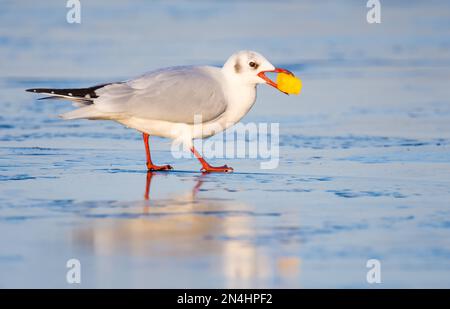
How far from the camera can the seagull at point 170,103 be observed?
834 centimetres

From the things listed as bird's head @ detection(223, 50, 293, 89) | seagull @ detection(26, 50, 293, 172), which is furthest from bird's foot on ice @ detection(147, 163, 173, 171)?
bird's head @ detection(223, 50, 293, 89)

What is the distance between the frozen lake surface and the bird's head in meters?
0.69

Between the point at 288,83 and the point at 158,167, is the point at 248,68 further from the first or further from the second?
the point at 158,167

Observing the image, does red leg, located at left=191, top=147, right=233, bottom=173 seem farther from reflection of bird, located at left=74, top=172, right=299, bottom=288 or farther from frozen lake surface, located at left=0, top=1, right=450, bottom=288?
reflection of bird, located at left=74, top=172, right=299, bottom=288

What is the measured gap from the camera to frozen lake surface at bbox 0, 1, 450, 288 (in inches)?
212

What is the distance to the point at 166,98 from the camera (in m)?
8.43

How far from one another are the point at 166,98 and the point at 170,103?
51 millimetres

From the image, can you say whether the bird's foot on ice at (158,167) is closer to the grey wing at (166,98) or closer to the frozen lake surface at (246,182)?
the frozen lake surface at (246,182)

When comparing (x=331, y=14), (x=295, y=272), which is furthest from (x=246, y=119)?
(x=331, y=14)

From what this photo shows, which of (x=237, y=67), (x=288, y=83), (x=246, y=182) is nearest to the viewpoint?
(x=246, y=182)

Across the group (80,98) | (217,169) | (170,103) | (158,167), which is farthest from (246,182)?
(80,98)

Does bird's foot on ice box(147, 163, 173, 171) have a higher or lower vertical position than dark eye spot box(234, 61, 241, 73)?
lower

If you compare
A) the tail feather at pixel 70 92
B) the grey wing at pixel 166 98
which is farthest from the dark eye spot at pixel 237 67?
the tail feather at pixel 70 92
